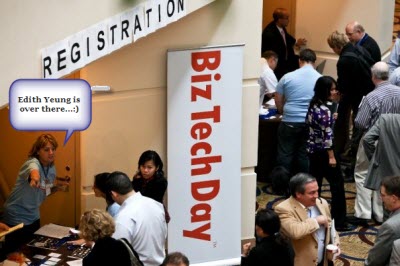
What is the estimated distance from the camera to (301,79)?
877 centimetres

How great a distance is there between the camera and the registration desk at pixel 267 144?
9.55 m

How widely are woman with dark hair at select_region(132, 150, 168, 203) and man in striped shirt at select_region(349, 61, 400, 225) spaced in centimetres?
258

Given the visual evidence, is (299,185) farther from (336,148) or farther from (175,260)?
(336,148)

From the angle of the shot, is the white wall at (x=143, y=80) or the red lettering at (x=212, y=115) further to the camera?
the red lettering at (x=212, y=115)

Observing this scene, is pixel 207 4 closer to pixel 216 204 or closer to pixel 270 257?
pixel 216 204

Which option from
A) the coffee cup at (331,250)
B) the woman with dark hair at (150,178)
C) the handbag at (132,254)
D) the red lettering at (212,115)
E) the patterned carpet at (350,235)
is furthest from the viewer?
the patterned carpet at (350,235)

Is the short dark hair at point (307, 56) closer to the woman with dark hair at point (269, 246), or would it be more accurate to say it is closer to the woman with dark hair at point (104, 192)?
the woman with dark hair at point (104, 192)

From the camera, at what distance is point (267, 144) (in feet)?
31.7

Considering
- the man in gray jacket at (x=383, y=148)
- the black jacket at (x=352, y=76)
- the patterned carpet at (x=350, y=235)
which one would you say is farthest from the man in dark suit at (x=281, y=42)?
the man in gray jacket at (x=383, y=148)

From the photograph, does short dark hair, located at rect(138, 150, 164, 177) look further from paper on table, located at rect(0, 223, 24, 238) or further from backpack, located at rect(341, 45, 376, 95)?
backpack, located at rect(341, 45, 376, 95)

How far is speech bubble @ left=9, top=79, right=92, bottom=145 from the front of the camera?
4906 mm

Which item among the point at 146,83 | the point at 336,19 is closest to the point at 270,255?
the point at 146,83

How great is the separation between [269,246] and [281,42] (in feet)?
20.4

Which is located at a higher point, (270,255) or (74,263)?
(270,255)
